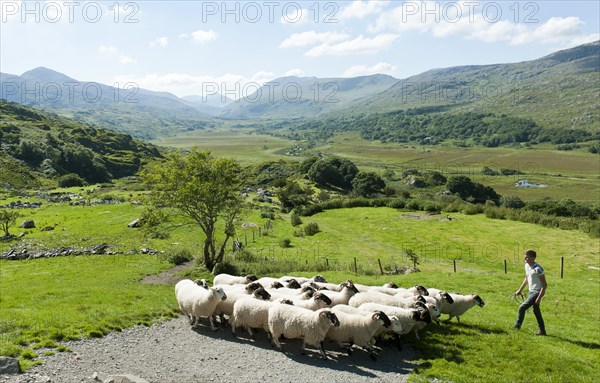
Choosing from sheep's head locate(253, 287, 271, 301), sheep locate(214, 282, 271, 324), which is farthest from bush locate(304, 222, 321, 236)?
sheep's head locate(253, 287, 271, 301)

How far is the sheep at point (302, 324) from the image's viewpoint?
634 inches

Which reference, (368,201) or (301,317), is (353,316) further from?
(368,201)

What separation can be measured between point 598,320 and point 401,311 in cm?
1375

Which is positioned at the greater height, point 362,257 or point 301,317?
point 301,317

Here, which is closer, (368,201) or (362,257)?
(362,257)

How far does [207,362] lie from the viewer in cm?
1537

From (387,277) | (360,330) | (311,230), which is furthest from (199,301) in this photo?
(311,230)

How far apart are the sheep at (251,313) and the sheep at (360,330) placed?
106 inches

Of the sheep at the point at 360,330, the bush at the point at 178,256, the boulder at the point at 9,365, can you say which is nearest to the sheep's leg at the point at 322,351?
the sheep at the point at 360,330

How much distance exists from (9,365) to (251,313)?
8736mm

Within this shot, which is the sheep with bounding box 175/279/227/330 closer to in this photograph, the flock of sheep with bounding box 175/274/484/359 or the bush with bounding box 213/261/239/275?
the flock of sheep with bounding box 175/274/484/359

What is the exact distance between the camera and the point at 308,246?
53.5 meters

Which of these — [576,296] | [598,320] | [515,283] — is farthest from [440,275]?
[598,320]

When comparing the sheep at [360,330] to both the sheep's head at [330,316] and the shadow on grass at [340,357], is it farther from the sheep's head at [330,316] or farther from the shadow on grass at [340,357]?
the sheep's head at [330,316]
